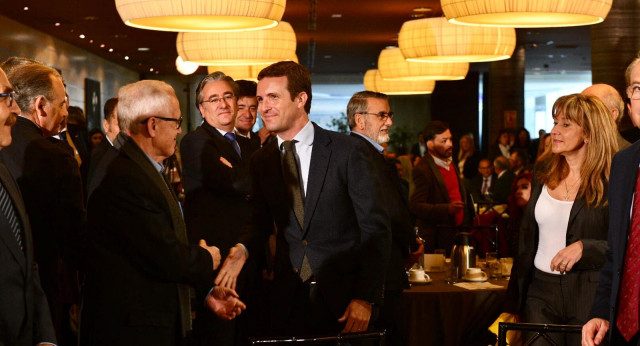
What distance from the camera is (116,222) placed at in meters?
3.23

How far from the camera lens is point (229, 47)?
22.6ft

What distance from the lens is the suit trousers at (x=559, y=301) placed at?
3922mm

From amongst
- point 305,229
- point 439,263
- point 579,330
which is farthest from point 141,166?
point 439,263

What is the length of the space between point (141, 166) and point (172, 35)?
16.4 meters

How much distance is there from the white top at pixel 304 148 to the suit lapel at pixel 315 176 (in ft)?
0.17

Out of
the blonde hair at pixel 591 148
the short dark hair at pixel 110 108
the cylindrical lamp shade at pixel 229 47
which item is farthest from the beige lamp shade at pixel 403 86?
the blonde hair at pixel 591 148

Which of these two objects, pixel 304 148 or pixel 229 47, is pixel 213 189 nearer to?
pixel 304 148

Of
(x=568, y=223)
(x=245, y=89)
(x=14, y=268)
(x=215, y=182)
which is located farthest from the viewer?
(x=245, y=89)

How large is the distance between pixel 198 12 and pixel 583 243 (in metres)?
2.02

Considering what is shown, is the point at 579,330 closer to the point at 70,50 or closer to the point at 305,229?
the point at 305,229

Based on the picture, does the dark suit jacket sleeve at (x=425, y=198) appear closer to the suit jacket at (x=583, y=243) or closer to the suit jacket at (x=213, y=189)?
the suit jacket at (x=213, y=189)

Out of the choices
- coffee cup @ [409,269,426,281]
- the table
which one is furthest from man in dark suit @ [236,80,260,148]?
the table

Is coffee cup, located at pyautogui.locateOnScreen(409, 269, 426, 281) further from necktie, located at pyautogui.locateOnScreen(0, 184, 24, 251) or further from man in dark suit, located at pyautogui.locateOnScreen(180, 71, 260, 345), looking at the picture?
necktie, located at pyautogui.locateOnScreen(0, 184, 24, 251)

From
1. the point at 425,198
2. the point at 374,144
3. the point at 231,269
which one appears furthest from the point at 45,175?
the point at 425,198
